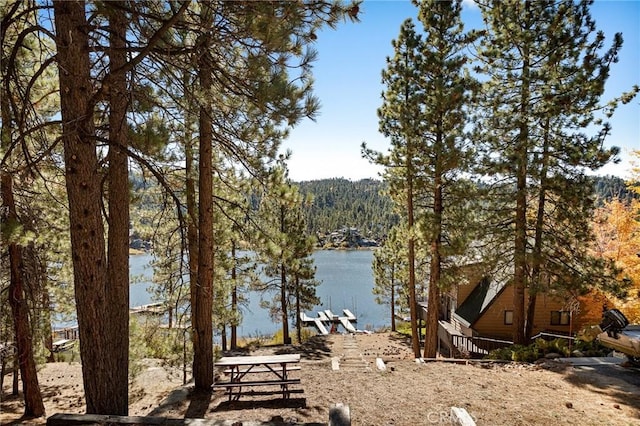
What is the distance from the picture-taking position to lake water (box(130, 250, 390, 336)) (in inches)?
1352

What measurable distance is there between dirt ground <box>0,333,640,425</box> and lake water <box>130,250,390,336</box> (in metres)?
13.6

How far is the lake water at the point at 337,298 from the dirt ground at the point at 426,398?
13623 millimetres

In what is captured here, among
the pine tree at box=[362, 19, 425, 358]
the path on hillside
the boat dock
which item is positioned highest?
the pine tree at box=[362, 19, 425, 358]

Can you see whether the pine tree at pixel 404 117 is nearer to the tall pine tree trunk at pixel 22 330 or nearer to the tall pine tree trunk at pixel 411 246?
the tall pine tree trunk at pixel 411 246

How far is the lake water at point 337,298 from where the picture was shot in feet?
113

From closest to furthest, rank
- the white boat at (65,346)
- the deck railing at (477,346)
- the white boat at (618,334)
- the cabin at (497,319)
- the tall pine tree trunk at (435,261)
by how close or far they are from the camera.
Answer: the white boat at (618,334) → the white boat at (65,346) → the tall pine tree trunk at (435,261) → the deck railing at (477,346) → the cabin at (497,319)

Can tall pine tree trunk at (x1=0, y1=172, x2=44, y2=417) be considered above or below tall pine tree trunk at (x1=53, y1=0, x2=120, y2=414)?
below

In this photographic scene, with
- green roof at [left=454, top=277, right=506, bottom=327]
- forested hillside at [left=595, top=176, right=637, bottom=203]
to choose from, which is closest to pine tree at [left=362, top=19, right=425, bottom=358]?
forested hillside at [left=595, top=176, right=637, bottom=203]

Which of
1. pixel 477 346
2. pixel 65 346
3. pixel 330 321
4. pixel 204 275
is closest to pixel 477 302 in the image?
pixel 477 346

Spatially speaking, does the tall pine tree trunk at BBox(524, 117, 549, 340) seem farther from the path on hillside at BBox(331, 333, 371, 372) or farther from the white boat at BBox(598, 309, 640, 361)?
the path on hillside at BBox(331, 333, 371, 372)

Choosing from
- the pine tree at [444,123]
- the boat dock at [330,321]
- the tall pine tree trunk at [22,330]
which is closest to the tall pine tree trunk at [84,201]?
the tall pine tree trunk at [22,330]

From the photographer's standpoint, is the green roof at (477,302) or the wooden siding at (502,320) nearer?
the wooden siding at (502,320)

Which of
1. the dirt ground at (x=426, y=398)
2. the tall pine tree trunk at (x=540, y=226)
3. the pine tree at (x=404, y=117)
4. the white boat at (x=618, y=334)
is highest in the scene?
the pine tree at (x=404, y=117)

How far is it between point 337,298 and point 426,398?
133 feet
